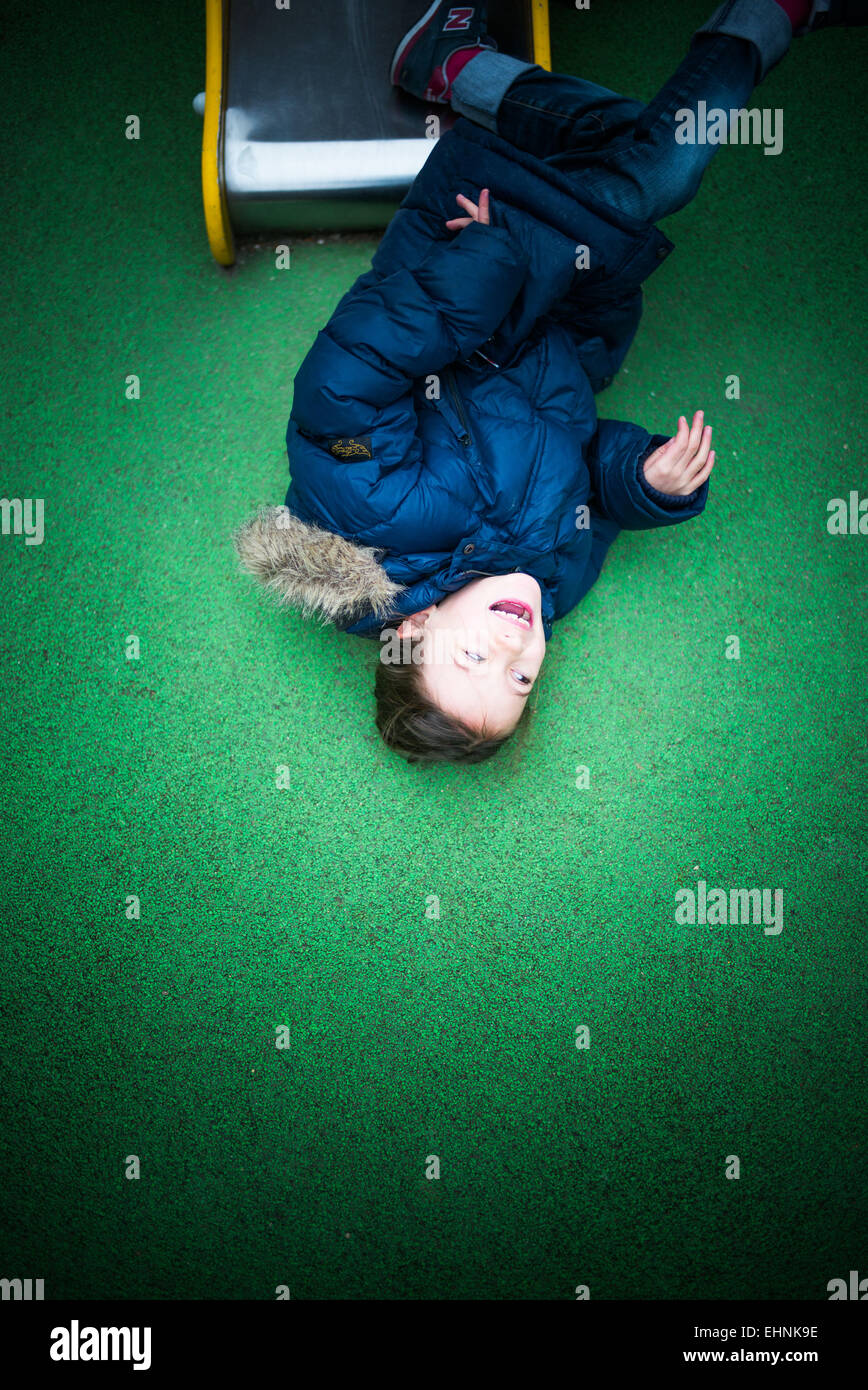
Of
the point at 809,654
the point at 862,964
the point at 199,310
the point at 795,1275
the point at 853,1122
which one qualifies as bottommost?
the point at 795,1275

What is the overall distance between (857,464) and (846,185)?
0.71 m

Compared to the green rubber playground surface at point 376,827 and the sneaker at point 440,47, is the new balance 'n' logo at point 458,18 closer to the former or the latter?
the sneaker at point 440,47

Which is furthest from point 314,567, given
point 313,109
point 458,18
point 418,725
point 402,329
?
point 458,18

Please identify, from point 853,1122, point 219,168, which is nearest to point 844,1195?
point 853,1122

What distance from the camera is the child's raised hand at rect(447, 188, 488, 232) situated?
183cm

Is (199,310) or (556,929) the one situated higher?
(199,310)

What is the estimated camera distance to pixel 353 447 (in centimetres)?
176

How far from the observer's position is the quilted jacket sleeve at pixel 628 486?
76.4 inches

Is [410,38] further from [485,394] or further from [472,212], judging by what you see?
[485,394]

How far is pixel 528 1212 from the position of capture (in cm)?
206

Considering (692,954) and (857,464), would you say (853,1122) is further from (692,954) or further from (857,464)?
(857,464)

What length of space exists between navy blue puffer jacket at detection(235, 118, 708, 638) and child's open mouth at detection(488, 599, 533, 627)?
108 millimetres

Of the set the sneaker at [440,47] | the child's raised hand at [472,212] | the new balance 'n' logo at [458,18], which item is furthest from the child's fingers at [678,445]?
the new balance 'n' logo at [458,18]

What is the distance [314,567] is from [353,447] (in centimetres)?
24
